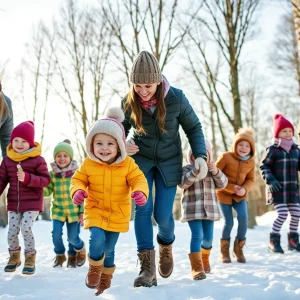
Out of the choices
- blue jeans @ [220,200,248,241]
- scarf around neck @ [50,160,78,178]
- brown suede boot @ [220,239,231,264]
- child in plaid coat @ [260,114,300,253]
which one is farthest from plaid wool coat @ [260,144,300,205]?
scarf around neck @ [50,160,78,178]

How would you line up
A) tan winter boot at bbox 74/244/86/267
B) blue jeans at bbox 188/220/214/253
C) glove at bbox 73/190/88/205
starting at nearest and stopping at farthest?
glove at bbox 73/190/88/205, blue jeans at bbox 188/220/214/253, tan winter boot at bbox 74/244/86/267

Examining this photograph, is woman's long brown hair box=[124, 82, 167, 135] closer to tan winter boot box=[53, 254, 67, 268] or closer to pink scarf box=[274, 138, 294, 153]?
tan winter boot box=[53, 254, 67, 268]

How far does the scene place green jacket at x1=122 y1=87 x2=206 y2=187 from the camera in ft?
12.2

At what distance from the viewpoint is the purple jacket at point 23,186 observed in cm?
452

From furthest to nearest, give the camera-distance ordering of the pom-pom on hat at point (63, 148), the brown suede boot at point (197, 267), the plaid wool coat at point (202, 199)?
1. the pom-pom on hat at point (63, 148)
2. the plaid wool coat at point (202, 199)
3. the brown suede boot at point (197, 267)

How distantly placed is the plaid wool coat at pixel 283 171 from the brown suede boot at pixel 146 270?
319 cm

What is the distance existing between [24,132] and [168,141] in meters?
1.86

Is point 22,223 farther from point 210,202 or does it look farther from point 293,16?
point 293,16

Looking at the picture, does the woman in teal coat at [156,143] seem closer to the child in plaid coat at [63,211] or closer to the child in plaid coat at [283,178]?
the child in plaid coat at [63,211]

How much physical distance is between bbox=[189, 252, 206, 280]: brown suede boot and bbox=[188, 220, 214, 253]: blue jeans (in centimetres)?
6

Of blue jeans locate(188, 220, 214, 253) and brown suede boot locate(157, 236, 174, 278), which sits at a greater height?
blue jeans locate(188, 220, 214, 253)

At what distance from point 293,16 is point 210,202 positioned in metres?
7.26

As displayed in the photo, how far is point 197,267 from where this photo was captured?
405cm

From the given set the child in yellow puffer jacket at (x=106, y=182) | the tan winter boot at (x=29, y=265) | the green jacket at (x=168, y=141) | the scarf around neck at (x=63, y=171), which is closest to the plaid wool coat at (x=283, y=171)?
the green jacket at (x=168, y=141)
